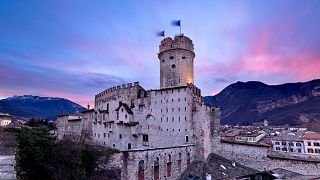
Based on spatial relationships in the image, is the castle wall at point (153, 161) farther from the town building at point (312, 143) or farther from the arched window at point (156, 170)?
the town building at point (312, 143)

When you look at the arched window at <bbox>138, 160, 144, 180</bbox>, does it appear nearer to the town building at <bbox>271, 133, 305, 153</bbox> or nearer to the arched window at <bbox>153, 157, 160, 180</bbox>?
the arched window at <bbox>153, 157, 160, 180</bbox>

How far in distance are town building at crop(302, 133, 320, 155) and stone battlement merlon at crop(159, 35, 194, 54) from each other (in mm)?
40730

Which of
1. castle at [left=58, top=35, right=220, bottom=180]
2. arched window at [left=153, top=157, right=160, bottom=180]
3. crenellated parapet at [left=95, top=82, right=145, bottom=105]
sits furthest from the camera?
crenellated parapet at [left=95, top=82, right=145, bottom=105]

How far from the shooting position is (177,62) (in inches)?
1571

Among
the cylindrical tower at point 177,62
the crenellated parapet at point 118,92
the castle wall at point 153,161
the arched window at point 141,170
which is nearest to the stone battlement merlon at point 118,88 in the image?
the crenellated parapet at point 118,92

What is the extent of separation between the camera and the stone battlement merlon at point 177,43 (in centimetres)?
3982

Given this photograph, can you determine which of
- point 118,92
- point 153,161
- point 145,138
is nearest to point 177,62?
point 118,92

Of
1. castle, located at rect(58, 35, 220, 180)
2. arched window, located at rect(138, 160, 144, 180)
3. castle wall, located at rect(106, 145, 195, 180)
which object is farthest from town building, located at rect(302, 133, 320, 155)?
arched window, located at rect(138, 160, 144, 180)

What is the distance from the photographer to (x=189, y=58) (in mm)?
40594

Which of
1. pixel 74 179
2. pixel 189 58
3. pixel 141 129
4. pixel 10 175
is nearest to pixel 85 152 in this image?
pixel 74 179

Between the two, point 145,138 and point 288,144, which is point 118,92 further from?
point 288,144

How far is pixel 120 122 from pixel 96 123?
801cm

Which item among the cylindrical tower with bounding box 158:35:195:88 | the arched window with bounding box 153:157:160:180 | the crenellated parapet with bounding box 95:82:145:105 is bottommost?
the arched window with bounding box 153:157:160:180

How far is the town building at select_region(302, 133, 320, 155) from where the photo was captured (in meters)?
61.6
